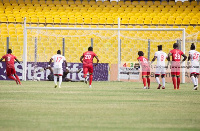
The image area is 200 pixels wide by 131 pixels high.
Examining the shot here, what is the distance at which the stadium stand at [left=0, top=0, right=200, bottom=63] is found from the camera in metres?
25.5

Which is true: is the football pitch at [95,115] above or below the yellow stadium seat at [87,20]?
below

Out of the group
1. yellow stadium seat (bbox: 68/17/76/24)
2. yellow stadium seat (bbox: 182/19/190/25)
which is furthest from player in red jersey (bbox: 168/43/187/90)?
yellow stadium seat (bbox: 68/17/76/24)

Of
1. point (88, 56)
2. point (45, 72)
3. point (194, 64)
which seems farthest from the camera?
point (45, 72)

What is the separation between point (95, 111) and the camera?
A: 33.1ft

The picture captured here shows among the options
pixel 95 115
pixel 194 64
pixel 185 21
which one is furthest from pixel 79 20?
pixel 95 115

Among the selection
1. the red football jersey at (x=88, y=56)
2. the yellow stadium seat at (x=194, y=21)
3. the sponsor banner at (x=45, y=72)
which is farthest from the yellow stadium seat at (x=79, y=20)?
the red football jersey at (x=88, y=56)

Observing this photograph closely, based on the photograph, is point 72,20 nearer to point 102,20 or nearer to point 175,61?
point 102,20

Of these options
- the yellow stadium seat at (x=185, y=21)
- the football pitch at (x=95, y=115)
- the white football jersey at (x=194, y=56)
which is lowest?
the football pitch at (x=95, y=115)

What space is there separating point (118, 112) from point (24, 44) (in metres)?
15.6

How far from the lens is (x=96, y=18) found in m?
29.3

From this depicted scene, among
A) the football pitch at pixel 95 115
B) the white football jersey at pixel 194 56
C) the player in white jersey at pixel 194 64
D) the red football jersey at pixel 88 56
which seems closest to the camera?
the football pitch at pixel 95 115

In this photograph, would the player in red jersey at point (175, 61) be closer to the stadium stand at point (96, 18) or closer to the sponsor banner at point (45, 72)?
the stadium stand at point (96, 18)

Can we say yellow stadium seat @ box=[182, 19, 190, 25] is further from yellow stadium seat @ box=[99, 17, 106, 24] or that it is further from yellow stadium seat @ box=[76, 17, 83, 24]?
yellow stadium seat @ box=[76, 17, 83, 24]

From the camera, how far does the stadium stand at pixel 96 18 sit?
83.6ft
